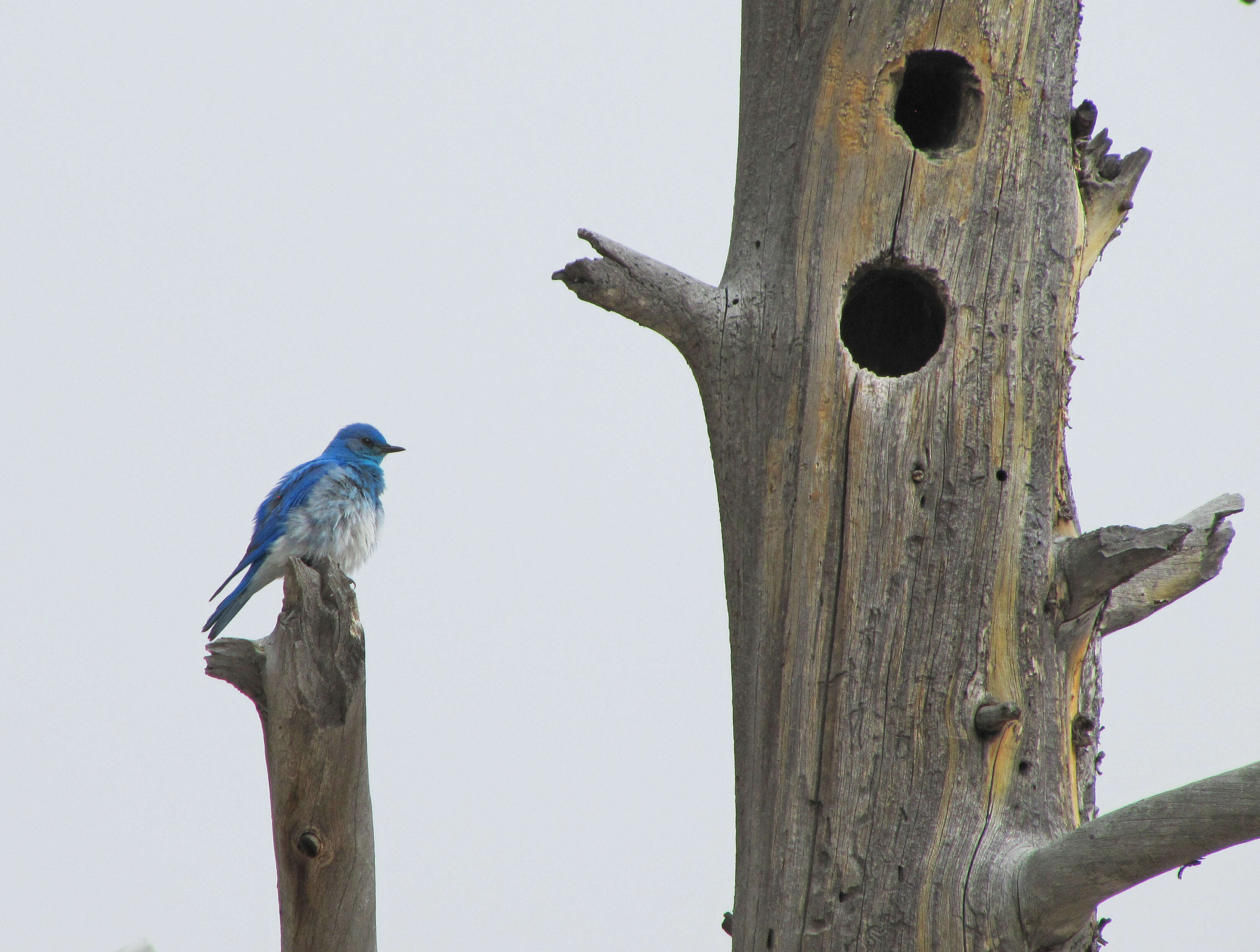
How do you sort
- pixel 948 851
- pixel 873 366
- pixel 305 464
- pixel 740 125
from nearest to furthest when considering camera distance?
pixel 948 851
pixel 740 125
pixel 873 366
pixel 305 464

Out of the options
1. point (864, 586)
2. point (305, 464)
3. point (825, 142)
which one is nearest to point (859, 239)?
point (825, 142)

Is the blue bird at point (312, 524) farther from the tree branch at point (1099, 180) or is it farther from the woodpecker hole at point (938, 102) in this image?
the tree branch at point (1099, 180)

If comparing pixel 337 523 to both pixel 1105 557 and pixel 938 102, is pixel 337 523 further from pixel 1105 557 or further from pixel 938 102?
pixel 1105 557

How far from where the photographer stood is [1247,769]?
2.10 m

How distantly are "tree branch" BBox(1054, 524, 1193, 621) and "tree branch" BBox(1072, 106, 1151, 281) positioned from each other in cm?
81

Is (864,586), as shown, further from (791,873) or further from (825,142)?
(825,142)

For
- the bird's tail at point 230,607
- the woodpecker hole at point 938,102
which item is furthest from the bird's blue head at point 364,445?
the woodpecker hole at point 938,102

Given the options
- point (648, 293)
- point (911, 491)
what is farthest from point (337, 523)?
point (911, 491)

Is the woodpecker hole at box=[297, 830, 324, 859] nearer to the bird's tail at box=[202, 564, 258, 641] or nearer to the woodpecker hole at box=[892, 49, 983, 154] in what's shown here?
the bird's tail at box=[202, 564, 258, 641]

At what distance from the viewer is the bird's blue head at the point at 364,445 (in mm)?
5164

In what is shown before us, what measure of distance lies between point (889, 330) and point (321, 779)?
1992mm

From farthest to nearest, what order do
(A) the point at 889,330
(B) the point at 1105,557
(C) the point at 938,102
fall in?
(A) the point at 889,330 < (C) the point at 938,102 < (B) the point at 1105,557

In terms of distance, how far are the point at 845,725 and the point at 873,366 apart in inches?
48.8

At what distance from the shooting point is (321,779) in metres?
2.74
